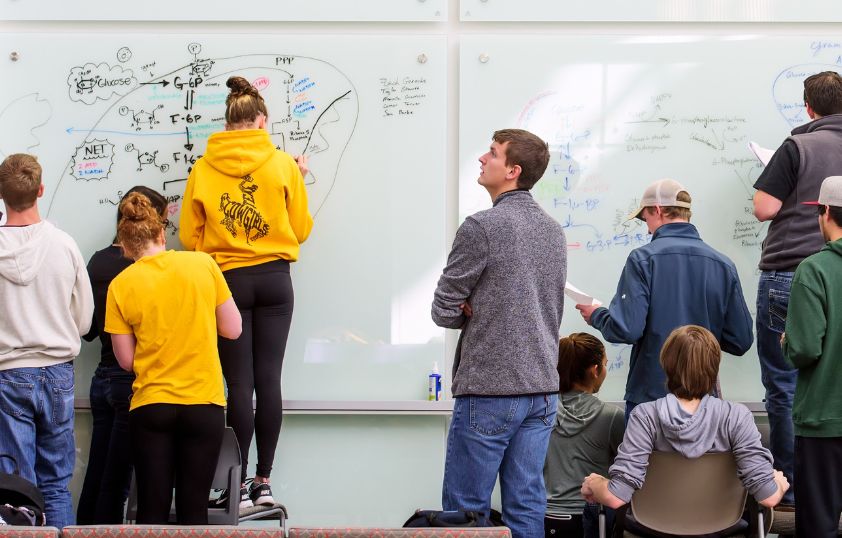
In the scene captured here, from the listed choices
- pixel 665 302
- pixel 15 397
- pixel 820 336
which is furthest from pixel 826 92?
pixel 15 397

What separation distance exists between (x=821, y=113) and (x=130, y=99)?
2.97m

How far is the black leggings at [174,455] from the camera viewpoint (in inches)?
138

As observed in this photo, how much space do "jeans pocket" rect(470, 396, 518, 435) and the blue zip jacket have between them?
2.59ft

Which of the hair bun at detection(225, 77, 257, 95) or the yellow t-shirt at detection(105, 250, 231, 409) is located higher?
the hair bun at detection(225, 77, 257, 95)

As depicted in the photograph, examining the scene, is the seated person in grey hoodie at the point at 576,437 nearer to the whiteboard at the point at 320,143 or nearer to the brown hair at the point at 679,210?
the brown hair at the point at 679,210

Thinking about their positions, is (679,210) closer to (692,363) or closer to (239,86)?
(692,363)

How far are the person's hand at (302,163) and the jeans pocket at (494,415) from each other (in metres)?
1.65

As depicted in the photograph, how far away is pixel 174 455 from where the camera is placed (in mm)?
3557

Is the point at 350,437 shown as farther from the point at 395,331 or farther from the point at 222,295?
the point at 222,295

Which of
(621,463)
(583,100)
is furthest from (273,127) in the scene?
(621,463)

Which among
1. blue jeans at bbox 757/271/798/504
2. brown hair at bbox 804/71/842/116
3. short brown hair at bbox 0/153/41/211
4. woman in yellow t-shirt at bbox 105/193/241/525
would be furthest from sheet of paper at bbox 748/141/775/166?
short brown hair at bbox 0/153/41/211

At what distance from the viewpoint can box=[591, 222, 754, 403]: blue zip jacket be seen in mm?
3908

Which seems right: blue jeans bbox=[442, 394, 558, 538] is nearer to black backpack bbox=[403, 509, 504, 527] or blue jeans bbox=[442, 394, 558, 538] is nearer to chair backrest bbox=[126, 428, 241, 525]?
black backpack bbox=[403, 509, 504, 527]

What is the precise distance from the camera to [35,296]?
3920mm
